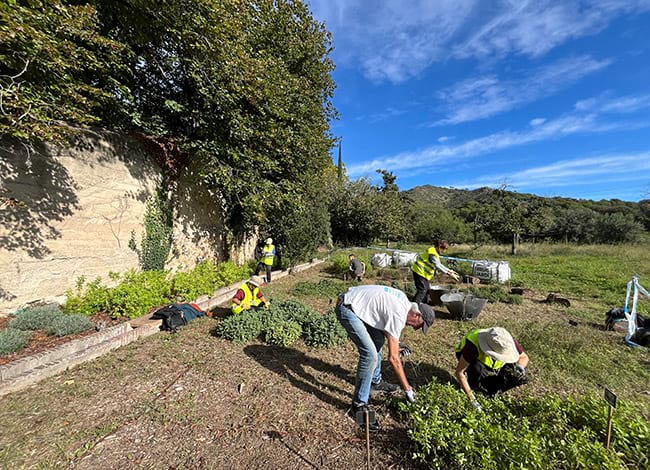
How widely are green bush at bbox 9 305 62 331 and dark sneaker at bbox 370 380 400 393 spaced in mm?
5109

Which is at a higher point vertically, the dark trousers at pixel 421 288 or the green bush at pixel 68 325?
the dark trousers at pixel 421 288

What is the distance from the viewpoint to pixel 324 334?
4609 millimetres

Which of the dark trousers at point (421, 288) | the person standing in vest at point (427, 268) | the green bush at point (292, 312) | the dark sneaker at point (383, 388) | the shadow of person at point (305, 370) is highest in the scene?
the person standing in vest at point (427, 268)

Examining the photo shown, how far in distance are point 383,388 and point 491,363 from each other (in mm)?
1245

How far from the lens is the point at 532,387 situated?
3461 mm

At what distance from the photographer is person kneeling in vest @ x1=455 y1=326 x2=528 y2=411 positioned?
2.85m

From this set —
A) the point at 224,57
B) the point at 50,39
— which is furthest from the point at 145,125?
the point at 50,39

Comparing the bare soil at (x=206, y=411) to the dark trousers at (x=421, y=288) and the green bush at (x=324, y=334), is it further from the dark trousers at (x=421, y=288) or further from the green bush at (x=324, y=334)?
the dark trousers at (x=421, y=288)

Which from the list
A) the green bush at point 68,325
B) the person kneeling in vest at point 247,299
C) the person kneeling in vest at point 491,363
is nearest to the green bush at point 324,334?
the person kneeling in vest at point 247,299

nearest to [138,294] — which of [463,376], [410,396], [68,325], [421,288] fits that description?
[68,325]

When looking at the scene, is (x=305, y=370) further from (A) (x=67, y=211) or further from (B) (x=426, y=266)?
(A) (x=67, y=211)

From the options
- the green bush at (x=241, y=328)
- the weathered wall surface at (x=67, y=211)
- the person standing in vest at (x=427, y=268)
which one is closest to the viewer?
the green bush at (x=241, y=328)

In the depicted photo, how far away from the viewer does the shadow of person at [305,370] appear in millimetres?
3332

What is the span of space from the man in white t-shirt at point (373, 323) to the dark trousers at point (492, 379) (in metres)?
0.85
